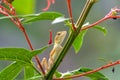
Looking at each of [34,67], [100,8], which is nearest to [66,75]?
[34,67]

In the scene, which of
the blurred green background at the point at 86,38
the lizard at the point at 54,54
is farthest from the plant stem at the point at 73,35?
the blurred green background at the point at 86,38

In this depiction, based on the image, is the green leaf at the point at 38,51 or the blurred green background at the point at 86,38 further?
the blurred green background at the point at 86,38

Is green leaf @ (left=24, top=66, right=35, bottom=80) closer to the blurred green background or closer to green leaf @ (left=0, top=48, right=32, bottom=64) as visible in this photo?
green leaf @ (left=0, top=48, right=32, bottom=64)

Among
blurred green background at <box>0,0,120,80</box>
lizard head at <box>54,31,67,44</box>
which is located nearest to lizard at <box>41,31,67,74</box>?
lizard head at <box>54,31,67,44</box>

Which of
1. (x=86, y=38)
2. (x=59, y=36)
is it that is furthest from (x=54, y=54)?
(x=86, y=38)

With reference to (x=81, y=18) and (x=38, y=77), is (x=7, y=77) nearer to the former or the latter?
(x=38, y=77)

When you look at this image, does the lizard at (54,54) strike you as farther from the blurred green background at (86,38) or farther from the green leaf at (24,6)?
the blurred green background at (86,38)

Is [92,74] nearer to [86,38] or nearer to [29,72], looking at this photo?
[29,72]
